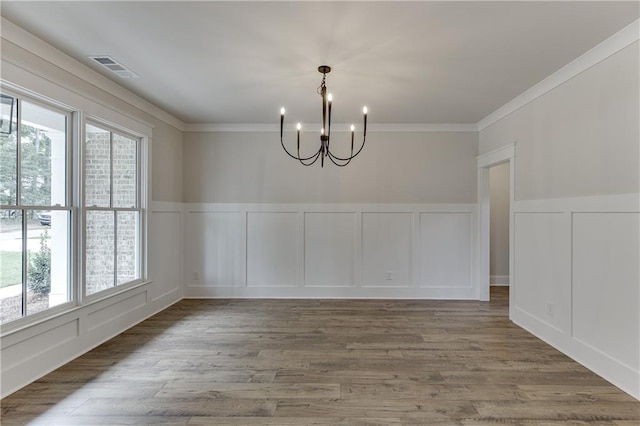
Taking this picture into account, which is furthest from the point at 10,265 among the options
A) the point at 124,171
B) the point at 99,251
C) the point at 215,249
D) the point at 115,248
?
the point at 215,249

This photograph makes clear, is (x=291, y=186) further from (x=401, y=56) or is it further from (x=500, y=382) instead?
(x=500, y=382)

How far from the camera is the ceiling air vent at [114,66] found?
2.84 m

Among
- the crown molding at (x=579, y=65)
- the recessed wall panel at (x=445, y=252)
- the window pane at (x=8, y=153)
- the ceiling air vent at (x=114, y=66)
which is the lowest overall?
the recessed wall panel at (x=445, y=252)

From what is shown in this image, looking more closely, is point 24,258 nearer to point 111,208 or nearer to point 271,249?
point 111,208

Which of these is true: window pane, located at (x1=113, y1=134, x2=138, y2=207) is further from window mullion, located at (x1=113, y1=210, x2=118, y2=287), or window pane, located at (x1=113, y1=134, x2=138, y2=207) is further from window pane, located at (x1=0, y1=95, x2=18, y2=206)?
window pane, located at (x1=0, y1=95, x2=18, y2=206)

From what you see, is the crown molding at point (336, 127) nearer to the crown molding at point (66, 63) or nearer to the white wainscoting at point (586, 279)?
the crown molding at point (66, 63)

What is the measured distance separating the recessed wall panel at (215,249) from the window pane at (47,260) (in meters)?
2.17

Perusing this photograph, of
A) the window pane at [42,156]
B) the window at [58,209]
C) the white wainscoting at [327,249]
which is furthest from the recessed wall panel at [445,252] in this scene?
the window pane at [42,156]

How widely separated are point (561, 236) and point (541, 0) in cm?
204

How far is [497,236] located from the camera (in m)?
5.89

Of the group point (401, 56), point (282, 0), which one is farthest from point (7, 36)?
point (401, 56)

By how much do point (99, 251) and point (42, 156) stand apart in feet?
3.43

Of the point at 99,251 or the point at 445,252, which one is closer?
the point at 99,251

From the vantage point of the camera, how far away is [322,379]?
8.50 ft
